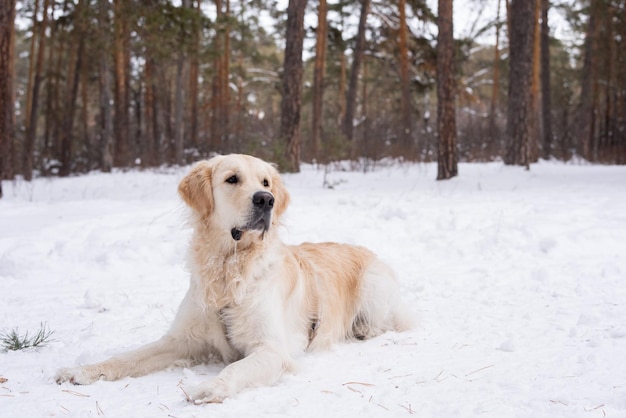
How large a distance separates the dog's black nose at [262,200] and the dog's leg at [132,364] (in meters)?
0.90

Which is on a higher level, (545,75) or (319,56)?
(319,56)

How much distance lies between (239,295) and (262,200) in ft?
1.81

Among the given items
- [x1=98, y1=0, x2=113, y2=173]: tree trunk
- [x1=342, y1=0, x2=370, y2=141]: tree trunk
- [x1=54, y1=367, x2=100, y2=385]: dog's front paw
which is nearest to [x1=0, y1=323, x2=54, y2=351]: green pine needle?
[x1=54, y1=367, x2=100, y2=385]: dog's front paw

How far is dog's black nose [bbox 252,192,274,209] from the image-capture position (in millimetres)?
2953

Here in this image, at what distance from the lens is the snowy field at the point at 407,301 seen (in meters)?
2.33

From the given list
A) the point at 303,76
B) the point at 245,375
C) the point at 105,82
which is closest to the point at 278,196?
the point at 245,375

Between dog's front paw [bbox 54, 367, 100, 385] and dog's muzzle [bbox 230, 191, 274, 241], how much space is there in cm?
104

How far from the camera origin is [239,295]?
9.66 feet

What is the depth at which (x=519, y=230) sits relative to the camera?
5.92m

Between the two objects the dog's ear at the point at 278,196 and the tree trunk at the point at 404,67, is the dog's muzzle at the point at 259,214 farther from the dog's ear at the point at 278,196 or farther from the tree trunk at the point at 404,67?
the tree trunk at the point at 404,67

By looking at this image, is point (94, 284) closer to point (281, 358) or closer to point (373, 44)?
point (281, 358)

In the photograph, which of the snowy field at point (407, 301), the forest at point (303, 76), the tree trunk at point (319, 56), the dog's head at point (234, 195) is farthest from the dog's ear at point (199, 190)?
the tree trunk at point (319, 56)

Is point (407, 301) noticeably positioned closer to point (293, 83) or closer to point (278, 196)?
point (278, 196)

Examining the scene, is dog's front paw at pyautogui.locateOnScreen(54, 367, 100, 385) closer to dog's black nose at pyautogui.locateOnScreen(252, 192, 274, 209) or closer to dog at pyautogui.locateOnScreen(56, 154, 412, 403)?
dog at pyautogui.locateOnScreen(56, 154, 412, 403)
